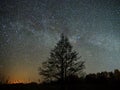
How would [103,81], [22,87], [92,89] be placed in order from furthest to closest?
[22,87] → [103,81] → [92,89]

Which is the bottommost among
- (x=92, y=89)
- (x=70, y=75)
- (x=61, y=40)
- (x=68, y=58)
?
(x=92, y=89)

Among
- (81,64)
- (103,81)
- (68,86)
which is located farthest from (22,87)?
(103,81)

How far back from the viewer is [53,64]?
1234 inches

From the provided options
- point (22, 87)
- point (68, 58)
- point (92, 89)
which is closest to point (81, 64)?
point (68, 58)

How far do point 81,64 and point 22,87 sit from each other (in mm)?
10361

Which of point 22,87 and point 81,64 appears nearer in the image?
point 81,64

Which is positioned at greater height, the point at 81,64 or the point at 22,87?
the point at 81,64

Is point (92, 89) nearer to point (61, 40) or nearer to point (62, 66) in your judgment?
point (62, 66)

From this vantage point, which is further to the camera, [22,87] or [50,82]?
[22,87]

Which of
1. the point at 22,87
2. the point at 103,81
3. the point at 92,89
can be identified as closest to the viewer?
the point at 92,89

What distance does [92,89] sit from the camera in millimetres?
29562

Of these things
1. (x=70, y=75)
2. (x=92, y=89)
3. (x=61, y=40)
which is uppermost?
(x=61, y=40)

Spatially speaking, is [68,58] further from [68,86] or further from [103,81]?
[103,81]

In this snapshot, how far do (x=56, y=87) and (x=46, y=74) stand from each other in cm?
241
